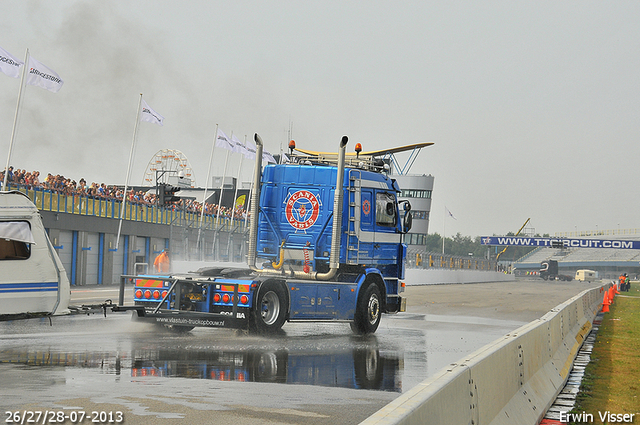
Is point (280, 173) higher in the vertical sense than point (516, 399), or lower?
higher

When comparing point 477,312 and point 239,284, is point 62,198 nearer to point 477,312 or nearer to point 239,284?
point 477,312

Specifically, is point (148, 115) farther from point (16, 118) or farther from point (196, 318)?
point (196, 318)

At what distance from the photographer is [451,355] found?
13.8 metres

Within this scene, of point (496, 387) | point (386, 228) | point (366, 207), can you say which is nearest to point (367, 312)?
point (386, 228)

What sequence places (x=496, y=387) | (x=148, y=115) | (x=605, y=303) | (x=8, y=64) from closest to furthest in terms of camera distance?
(x=496, y=387)
(x=8, y=64)
(x=605, y=303)
(x=148, y=115)

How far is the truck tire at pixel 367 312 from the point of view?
1713 centimetres

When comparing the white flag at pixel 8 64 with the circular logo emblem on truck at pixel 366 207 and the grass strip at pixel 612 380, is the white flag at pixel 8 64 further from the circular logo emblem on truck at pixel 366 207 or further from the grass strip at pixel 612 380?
the grass strip at pixel 612 380

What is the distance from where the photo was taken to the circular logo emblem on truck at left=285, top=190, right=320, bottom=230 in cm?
1698

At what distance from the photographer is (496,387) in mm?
6863

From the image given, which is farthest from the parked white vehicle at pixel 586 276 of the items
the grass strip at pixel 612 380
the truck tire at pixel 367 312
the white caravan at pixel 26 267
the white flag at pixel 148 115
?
the white caravan at pixel 26 267

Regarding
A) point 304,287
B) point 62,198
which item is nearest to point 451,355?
point 304,287

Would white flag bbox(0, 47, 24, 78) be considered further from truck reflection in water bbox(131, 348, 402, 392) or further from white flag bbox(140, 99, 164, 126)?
truck reflection in water bbox(131, 348, 402, 392)

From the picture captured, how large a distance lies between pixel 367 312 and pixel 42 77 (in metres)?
20.5

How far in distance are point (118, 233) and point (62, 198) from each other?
14.4 ft
